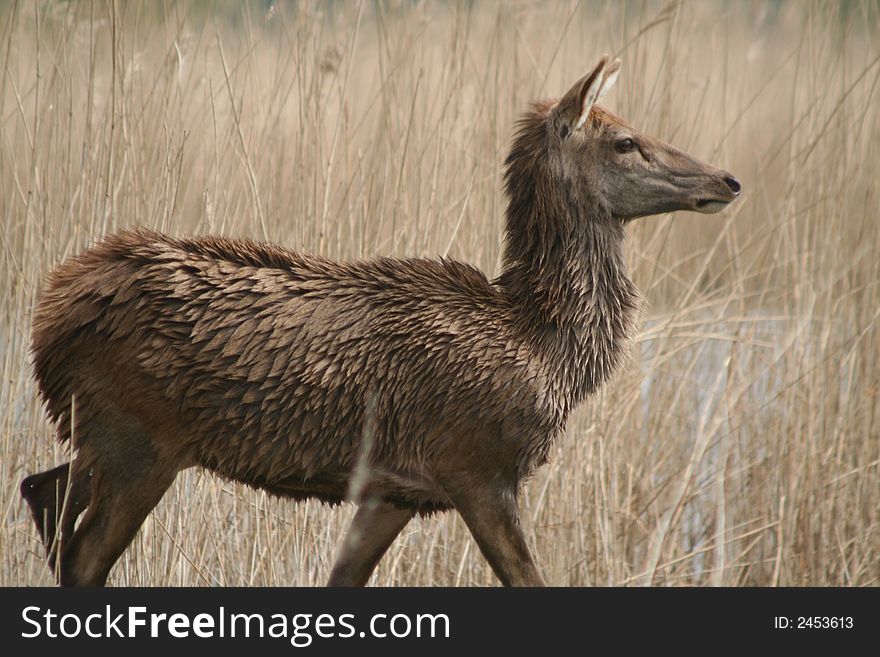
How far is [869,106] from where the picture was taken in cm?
580

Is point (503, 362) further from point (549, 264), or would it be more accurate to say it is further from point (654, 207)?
point (654, 207)

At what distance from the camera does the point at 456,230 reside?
4805 mm

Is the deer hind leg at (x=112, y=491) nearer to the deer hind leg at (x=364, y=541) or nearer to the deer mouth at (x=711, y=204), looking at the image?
the deer hind leg at (x=364, y=541)

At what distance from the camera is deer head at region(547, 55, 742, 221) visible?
11.2 feet

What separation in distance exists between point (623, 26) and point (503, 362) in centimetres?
267

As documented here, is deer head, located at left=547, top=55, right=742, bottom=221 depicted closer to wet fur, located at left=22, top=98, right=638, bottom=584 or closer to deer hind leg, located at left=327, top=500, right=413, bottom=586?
wet fur, located at left=22, top=98, right=638, bottom=584

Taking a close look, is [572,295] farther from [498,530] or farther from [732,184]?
[498,530]

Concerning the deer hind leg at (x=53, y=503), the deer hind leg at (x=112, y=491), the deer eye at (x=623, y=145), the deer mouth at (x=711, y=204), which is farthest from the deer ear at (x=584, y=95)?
the deer hind leg at (x=53, y=503)

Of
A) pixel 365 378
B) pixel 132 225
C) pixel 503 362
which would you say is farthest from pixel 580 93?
pixel 132 225

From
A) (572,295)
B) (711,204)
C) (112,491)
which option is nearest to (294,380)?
(112,491)

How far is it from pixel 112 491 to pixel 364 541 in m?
0.73

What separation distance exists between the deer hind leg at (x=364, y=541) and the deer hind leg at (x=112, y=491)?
0.57 m

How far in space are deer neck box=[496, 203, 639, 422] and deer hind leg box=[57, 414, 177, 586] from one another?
3.43 feet

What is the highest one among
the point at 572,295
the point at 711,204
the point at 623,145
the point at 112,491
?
the point at 623,145
